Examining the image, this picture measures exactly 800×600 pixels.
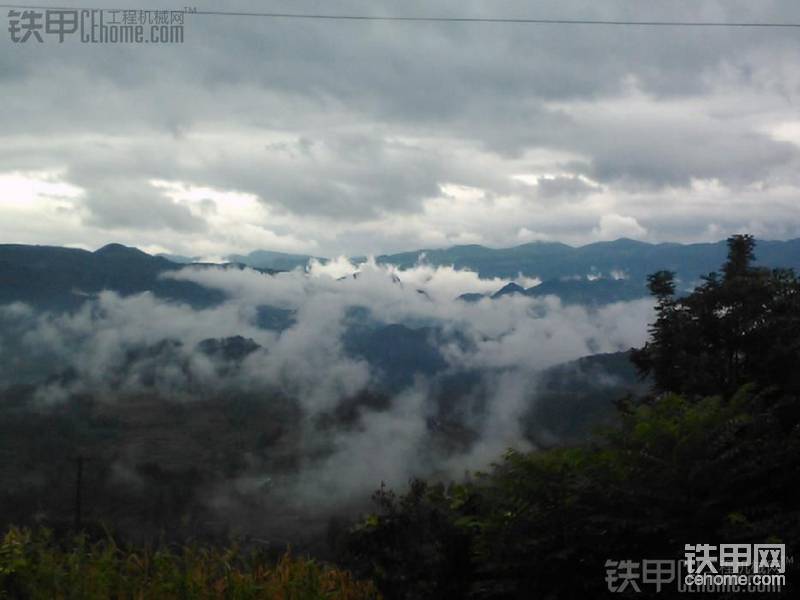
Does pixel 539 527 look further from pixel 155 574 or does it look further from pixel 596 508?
pixel 155 574

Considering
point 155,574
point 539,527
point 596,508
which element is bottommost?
point 155,574

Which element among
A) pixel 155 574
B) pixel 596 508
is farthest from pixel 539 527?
pixel 155 574

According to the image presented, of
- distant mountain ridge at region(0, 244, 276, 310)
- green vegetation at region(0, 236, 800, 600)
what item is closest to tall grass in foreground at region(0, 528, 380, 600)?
green vegetation at region(0, 236, 800, 600)

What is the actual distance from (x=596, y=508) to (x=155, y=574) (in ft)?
11.3

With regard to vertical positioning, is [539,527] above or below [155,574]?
above

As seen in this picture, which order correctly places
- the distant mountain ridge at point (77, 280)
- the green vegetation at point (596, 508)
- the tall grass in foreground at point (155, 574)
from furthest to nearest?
the distant mountain ridge at point (77, 280)
the tall grass in foreground at point (155, 574)
the green vegetation at point (596, 508)

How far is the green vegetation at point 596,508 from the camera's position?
535 centimetres

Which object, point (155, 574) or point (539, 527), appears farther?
point (155, 574)

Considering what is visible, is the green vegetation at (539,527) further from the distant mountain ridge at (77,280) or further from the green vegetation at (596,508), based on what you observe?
the distant mountain ridge at (77,280)

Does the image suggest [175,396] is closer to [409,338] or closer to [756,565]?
[409,338]

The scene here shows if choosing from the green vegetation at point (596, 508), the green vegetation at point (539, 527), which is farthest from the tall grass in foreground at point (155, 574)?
the green vegetation at point (596, 508)

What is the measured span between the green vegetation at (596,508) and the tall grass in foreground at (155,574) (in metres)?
0.47

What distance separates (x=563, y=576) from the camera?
219 inches

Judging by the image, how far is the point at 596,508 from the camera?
18.5 feet
